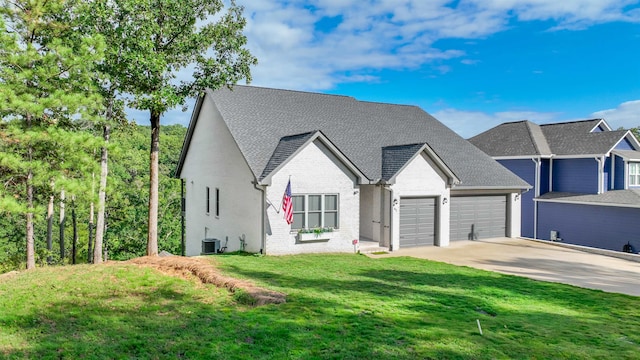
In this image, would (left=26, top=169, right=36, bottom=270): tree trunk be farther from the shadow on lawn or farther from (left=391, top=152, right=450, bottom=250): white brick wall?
(left=391, top=152, right=450, bottom=250): white brick wall

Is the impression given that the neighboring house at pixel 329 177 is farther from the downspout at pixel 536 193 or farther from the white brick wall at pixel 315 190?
the downspout at pixel 536 193

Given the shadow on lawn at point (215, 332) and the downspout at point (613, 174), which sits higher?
the downspout at point (613, 174)

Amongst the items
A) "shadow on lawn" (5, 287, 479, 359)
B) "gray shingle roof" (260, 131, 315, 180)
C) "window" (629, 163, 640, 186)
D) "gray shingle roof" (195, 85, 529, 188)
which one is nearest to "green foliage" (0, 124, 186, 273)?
"gray shingle roof" (195, 85, 529, 188)

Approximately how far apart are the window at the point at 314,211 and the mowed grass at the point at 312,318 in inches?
167

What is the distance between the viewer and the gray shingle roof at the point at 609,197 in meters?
24.4

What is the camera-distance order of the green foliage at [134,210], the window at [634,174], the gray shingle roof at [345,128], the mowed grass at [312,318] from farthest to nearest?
the green foliage at [134,210], the window at [634,174], the gray shingle roof at [345,128], the mowed grass at [312,318]

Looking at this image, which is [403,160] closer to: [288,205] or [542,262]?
[288,205]

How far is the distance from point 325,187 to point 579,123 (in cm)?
2302

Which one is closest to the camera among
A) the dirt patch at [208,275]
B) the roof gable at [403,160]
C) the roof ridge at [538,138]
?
the dirt patch at [208,275]

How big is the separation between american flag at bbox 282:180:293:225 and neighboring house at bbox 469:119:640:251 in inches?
780

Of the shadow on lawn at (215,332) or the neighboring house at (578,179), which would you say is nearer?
the shadow on lawn at (215,332)

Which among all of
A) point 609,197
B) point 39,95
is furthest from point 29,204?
point 609,197

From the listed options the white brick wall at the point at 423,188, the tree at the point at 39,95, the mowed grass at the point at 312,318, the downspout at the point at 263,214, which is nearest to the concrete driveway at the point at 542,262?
the white brick wall at the point at 423,188

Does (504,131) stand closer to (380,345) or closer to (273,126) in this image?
(273,126)
